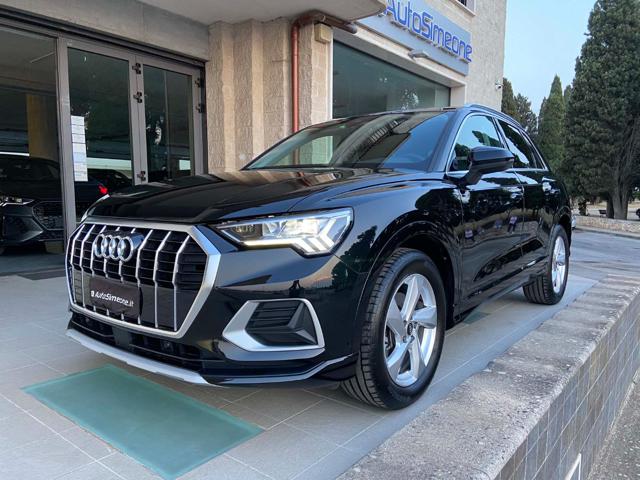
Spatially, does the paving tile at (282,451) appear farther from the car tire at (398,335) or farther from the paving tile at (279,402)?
the car tire at (398,335)

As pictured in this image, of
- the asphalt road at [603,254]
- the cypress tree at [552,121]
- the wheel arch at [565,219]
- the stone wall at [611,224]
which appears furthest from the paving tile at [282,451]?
the cypress tree at [552,121]

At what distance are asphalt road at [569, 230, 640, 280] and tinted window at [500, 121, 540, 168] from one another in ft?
9.84

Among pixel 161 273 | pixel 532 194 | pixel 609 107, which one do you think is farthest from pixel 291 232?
pixel 609 107

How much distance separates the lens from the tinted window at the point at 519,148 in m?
3.79

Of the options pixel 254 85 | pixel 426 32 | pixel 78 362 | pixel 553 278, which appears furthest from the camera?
pixel 426 32

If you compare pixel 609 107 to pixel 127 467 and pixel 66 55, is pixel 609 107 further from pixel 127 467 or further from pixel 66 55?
pixel 127 467

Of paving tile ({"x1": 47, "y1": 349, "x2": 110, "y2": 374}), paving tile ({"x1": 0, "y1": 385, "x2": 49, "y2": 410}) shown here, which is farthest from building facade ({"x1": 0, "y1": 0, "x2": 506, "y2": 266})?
paving tile ({"x1": 0, "y1": 385, "x2": 49, "y2": 410})

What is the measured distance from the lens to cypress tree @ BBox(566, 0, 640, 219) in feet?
63.6

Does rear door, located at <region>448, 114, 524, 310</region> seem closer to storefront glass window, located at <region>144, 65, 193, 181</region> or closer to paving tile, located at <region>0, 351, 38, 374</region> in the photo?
paving tile, located at <region>0, 351, 38, 374</region>

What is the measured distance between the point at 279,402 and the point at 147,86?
5.53 meters

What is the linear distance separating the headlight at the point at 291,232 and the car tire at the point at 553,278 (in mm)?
2843

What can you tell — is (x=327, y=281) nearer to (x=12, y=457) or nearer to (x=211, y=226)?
(x=211, y=226)

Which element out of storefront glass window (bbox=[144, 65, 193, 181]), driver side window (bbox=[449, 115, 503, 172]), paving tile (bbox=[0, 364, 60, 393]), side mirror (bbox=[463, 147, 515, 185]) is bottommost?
paving tile (bbox=[0, 364, 60, 393])

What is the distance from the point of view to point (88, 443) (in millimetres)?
1957
